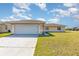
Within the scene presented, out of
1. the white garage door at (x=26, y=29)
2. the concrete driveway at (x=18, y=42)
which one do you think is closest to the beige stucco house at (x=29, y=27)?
the white garage door at (x=26, y=29)

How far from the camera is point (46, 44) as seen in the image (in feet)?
33.8

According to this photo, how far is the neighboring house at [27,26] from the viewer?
10.2 metres

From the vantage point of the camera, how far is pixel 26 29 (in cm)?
1047

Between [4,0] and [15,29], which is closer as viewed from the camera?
[4,0]

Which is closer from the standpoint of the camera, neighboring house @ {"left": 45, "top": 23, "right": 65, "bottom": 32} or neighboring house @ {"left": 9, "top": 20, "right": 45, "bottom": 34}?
neighboring house @ {"left": 45, "top": 23, "right": 65, "bottom": 32}

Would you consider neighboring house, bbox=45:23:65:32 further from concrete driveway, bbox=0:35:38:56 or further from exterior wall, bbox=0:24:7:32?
exterior wall, bbox=0:24:7:32

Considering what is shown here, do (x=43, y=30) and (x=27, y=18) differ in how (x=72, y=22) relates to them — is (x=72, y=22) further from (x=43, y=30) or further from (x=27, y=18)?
(x=27, y=18)

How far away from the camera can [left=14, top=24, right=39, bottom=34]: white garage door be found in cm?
1032

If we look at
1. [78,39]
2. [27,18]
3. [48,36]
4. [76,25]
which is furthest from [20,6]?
[78,39]

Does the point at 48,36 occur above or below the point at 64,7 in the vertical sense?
below

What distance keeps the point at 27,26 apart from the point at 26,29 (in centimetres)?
25

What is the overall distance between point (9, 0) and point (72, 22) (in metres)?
3.85

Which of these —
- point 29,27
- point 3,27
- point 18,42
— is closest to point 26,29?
point 29,27

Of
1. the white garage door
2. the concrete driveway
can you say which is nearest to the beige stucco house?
the white garage door
